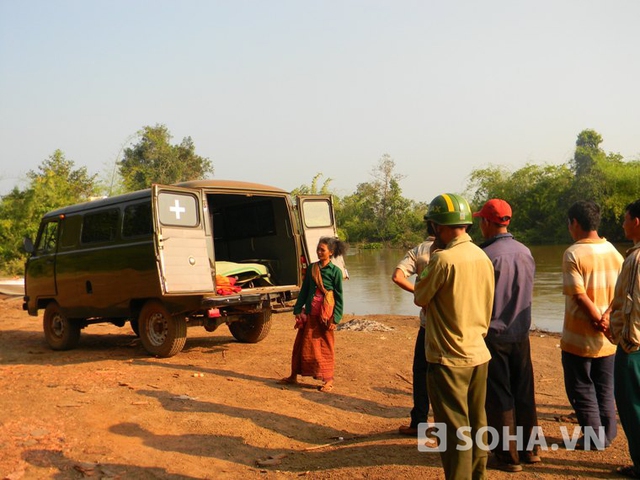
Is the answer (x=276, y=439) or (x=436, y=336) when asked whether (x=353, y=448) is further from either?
(x=436, y=336)

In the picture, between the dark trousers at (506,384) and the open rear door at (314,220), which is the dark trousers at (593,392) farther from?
the open rear door at (314,220)

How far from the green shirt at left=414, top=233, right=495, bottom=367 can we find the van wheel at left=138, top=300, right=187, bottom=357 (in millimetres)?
5469

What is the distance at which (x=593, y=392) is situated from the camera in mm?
4602

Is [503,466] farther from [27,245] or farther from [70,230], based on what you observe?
[27,245]

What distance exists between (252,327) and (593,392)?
610cm

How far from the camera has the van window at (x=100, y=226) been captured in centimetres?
891

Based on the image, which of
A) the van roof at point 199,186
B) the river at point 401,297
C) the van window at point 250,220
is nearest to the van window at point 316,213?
the van roof at point 199,186

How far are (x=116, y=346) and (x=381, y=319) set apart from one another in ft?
21.1

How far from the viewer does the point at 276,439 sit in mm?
5336

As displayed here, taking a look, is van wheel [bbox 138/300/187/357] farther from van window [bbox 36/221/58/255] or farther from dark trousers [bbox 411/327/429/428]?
dark trousers [bbox 411/327/429/428]

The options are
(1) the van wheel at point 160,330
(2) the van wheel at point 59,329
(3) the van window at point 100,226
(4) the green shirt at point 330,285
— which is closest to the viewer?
(4) the green shirt at point 330,285

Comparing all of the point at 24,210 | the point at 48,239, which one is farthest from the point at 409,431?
the point at 24,210

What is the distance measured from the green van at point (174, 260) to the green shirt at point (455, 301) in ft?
16.1

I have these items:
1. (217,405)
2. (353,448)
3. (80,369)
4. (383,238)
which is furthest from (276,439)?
(383,238)
